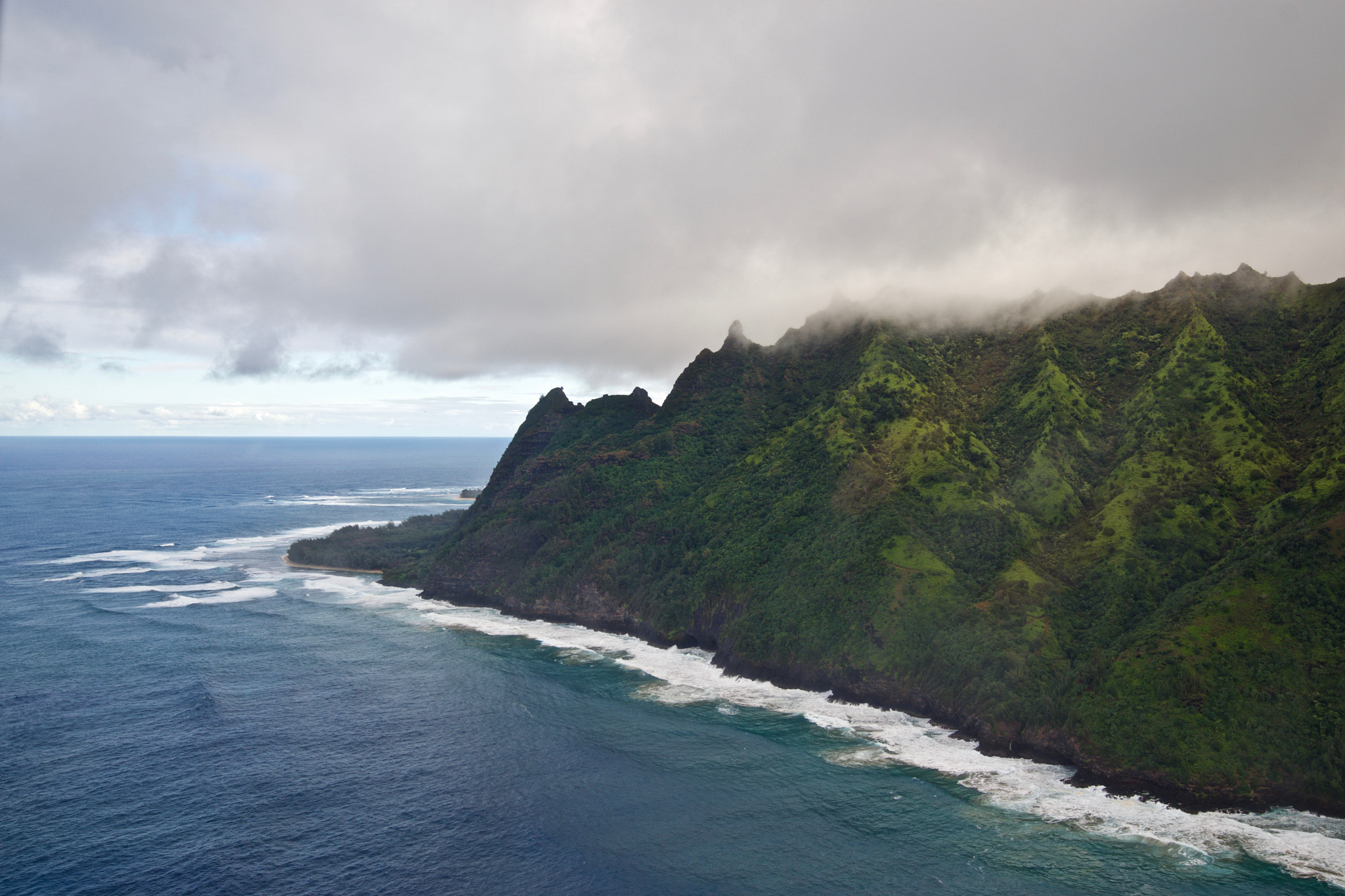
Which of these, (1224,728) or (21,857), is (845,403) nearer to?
(1224,728)

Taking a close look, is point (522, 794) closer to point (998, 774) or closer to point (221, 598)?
point (998, 774)

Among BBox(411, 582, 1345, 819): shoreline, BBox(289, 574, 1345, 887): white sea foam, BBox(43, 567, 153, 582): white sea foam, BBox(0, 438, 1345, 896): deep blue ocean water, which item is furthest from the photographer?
BBox(43, 567, 153, 582): white sea foam

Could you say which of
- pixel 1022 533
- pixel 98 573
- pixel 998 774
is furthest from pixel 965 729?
pixel 98 573

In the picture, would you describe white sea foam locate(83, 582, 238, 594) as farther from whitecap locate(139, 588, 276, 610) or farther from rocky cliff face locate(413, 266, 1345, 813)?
rocky cliff face locate(413, 266, 1345, 813)

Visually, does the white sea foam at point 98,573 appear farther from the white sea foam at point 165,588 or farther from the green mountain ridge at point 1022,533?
the green mountain ridge at point 1022,533

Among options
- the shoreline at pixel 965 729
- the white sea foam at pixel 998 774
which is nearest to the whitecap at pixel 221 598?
the shoreline at pixel 965 729

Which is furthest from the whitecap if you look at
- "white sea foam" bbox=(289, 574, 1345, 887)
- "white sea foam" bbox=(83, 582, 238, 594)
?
"white sea foam" bbox=(289, 574, 1345, 887)

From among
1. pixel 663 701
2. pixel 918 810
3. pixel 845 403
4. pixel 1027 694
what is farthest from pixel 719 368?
pixel 918 810
